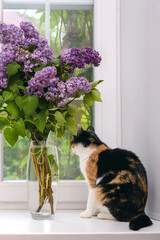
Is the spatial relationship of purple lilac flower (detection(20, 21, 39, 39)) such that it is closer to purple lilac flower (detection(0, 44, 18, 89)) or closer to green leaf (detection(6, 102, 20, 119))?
purple lilac flower (detection(0, 44, 18, 89))

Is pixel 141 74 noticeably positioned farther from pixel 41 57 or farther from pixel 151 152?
pixel 41 57

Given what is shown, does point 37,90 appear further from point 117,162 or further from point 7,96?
point 117,162

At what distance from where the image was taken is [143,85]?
1367mm

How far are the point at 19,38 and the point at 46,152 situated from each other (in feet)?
1.38

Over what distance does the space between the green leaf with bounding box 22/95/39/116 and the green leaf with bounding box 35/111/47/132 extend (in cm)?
5

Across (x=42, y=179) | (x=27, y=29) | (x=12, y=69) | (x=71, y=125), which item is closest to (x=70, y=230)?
(x=42, y=179)

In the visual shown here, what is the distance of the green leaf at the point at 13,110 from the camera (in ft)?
3.59

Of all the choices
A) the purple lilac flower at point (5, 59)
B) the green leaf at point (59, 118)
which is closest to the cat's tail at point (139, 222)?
the green leaf at point (59, 118)

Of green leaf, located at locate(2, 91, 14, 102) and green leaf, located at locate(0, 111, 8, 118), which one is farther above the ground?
green leaf, located at locate(2, 91, 14, 102)

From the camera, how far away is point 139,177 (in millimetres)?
1229

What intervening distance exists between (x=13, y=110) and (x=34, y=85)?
0.12 metres

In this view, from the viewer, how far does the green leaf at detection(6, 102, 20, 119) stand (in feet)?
3.59

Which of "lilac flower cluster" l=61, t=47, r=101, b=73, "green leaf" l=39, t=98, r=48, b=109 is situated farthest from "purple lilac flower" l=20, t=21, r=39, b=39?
"green leaf" l=39, t=98, r=48, b=109

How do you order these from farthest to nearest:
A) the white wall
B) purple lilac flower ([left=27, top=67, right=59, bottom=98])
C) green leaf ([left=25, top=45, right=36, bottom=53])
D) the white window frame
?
the white window frame → the white wall → green leaf ([left=25, top=45, right=36, bottom=53]) → purple lilac flower ([left=27, top=67, right=59, bottom=98])
